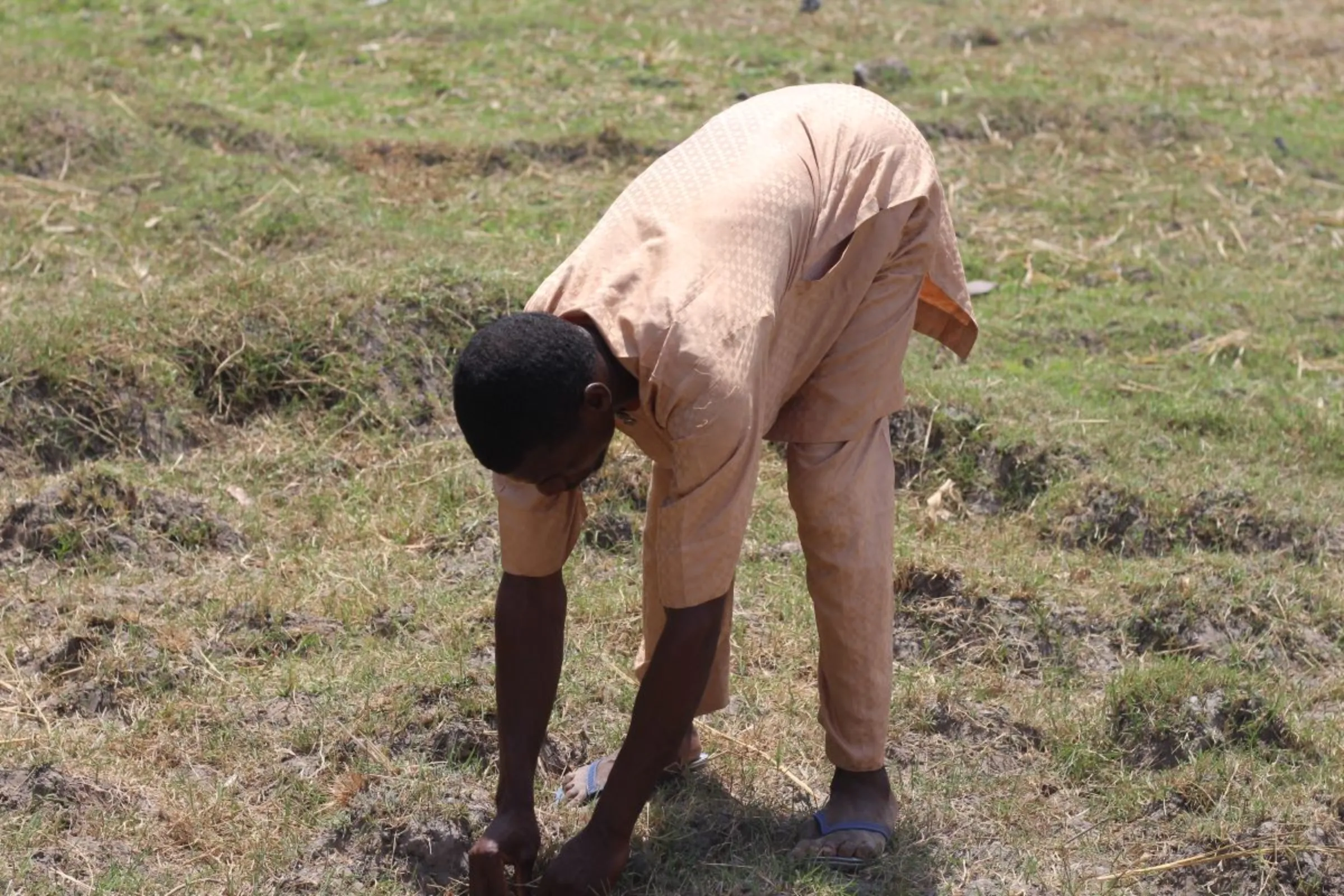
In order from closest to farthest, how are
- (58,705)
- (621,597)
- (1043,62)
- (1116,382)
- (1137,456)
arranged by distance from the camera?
(58,705) → (621,597) → (1137,456) → (1116,382) → (1043,62)

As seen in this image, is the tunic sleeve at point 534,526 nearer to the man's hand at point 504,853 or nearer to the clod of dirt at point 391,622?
the man's hand at point 504,853

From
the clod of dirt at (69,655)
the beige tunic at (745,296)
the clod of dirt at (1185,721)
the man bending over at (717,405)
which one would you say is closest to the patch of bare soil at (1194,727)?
the clod of dirt at (1185,721)

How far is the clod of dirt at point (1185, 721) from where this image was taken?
3.64 meters

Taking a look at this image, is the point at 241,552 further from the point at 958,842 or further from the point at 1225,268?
the point at 1225,268

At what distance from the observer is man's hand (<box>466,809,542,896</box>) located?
9.02 ft

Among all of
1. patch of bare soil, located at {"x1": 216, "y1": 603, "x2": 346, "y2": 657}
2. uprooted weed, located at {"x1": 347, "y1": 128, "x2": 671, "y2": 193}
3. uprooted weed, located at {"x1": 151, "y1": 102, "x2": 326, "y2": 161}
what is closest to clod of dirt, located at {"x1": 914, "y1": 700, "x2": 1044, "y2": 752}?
patch of bare soil, located at {"x1": 216, "y1": 603, "x2": 346, "y2": 657}

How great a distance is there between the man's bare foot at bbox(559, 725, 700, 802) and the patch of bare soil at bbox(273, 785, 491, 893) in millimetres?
219

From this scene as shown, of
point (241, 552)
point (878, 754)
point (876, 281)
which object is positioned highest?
point (876, 281)

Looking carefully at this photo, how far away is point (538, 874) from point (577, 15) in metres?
7.74

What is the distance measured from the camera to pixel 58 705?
366 centimetres

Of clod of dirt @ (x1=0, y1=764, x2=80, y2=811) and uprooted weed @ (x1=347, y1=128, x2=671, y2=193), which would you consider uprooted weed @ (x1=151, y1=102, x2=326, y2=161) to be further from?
clod of dirt @ (x1=0, y1=764, x2=80, y2=811)

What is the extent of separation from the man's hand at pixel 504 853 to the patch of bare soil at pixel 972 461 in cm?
236

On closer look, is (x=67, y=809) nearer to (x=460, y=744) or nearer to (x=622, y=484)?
(x=460, y=744)

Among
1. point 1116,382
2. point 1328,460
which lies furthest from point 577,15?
point 1328,460
